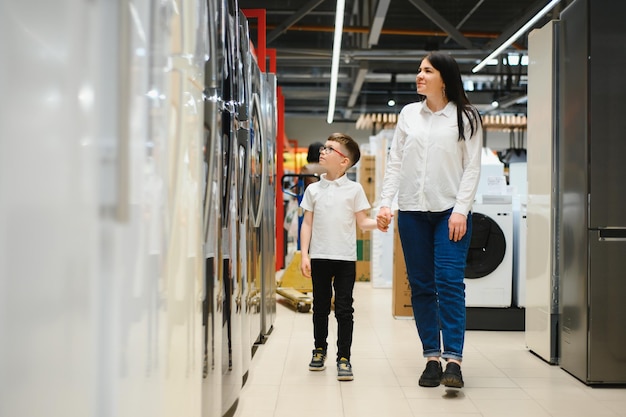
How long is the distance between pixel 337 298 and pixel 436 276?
21.7 inches

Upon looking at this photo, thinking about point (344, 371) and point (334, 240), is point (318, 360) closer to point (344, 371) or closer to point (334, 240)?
point (344, 371)

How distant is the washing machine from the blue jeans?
1.74 m

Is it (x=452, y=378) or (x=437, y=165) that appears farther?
(x=437, y=165)

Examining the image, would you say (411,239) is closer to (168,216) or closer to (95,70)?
(168,216)

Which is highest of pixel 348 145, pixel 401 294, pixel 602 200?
pixel 348 145

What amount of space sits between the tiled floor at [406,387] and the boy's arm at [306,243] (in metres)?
0.52

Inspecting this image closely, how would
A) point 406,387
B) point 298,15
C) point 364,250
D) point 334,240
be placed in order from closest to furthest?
1. point 406,387
2. point 334,240
3. point 298,15
4. point 364,250

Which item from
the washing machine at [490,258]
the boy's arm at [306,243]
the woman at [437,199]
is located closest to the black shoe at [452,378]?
the woman at [437,199]

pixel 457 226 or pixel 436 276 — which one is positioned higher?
pixel 457 226

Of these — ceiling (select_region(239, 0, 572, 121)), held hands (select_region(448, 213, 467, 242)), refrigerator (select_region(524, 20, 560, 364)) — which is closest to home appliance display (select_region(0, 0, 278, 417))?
held hands (select_region(448, 213, 467, 242))

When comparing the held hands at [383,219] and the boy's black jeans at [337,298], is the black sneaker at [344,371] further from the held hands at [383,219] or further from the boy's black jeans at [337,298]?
the held hands at [383,219]

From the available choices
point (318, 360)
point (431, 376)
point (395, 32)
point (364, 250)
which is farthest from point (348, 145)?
point (395, 32)

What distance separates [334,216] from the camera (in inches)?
132

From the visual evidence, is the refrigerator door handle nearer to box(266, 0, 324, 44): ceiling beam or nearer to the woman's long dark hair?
the woman's long dark hair
